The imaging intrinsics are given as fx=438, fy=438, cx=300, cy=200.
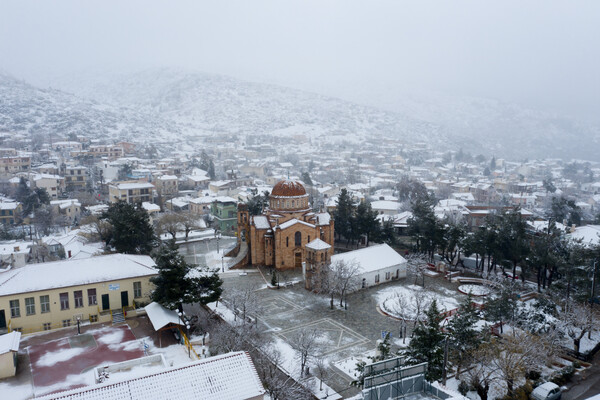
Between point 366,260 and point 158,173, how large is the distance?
6195 cm

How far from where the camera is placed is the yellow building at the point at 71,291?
25.6m

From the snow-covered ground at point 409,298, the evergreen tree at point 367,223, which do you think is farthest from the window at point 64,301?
the evergreen tree at point 367,223

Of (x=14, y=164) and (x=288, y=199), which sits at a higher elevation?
(x=14, y=164)

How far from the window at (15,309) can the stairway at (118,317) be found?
5.14m

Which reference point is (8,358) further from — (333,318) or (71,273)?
(333,318)

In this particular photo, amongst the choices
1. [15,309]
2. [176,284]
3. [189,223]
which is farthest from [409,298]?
[189,223]

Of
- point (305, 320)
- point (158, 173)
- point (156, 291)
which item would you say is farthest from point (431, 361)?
point (158, 173)

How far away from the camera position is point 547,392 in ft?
66.6

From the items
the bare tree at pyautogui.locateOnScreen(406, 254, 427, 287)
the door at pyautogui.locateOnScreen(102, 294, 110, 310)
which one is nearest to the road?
the bare tree at pyautogui.locateOnScreen(406, 254, 427, 287)

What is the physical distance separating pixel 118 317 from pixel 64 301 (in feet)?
10.8

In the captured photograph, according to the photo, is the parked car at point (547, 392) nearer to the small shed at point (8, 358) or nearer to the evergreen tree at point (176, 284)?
the evergreen tree at point (176, 284)

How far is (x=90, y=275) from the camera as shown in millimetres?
27609

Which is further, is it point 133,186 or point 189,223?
point 133,186

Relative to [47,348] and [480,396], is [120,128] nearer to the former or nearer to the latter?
[47,348]
